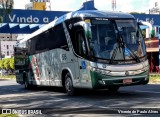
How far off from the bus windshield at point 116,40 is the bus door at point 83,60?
0.46 meters

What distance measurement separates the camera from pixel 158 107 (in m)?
11.1

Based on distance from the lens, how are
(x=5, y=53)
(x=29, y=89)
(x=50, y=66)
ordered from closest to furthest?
(x=50, y=66)
(x=29, y=89)
(x=5, y=53)

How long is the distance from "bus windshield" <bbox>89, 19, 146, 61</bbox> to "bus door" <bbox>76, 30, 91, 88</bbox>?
460mm

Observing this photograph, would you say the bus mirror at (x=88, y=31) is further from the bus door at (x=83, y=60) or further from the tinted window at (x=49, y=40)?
the tinted window at (x=49, y=40)

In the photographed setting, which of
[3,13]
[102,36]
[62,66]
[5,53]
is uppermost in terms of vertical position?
[3,13]

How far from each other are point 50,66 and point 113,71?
5.42 meters

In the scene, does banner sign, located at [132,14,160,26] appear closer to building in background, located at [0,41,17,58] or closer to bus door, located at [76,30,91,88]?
bus door, located at [76,30,91,88]

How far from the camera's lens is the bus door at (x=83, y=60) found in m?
14.1

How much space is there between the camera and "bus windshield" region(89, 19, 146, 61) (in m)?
13.9

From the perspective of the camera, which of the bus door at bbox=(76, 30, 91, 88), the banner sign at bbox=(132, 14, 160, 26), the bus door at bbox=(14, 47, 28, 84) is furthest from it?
the banner sign at bbox=(132, 14, 160, 26)

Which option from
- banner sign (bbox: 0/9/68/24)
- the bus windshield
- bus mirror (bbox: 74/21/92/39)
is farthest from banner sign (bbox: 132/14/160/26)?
bus mirror (bbox: 74/21/92/39)

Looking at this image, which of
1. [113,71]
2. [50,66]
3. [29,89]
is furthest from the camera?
[29,89]

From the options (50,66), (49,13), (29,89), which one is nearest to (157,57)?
(49,13)

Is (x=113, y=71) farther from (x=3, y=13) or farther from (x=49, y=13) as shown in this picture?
(x=49, y=13)
